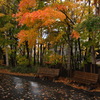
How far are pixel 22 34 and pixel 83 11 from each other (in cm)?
570

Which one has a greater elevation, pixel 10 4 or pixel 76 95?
pixel 10 4

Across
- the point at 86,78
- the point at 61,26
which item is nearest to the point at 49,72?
the point at 86,78

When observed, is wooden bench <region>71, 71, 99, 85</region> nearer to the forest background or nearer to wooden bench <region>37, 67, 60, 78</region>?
the forest background

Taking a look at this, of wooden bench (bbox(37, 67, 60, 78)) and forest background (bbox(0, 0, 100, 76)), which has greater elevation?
forest background (bbox(0, 0, 100, 76))

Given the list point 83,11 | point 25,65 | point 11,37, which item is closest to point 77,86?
point 83,11

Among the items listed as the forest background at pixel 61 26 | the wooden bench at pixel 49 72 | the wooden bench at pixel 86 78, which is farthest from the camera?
the wooden bench at pixel 49 72

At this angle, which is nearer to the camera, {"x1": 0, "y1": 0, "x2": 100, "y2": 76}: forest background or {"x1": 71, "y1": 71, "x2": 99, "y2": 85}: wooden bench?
{"x1": 0, "y1": 0, "x2": 100, "y2": 76}: forest background

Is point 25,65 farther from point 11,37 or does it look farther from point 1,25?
point 1,25

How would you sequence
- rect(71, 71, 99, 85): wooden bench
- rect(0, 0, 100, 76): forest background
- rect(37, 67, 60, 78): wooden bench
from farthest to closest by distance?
rect(37, 67, 60, 78): wooden bench, rect(71, 71, 99, 85): wooden bench, rect(0, 0, 100, 76): forest background

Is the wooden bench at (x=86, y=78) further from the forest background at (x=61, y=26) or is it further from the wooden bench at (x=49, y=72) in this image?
the wooden bench at (x=49, y=72)

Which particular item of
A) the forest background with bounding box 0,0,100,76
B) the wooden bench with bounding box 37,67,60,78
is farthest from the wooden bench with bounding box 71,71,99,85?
the wooden bench with bounding box 37,67,60,78

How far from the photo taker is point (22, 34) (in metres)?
8.71

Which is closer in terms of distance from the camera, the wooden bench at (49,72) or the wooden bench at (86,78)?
the wooden bench at (86,78)

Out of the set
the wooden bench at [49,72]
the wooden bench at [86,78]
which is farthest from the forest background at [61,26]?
the wooden bench at [49,72]
